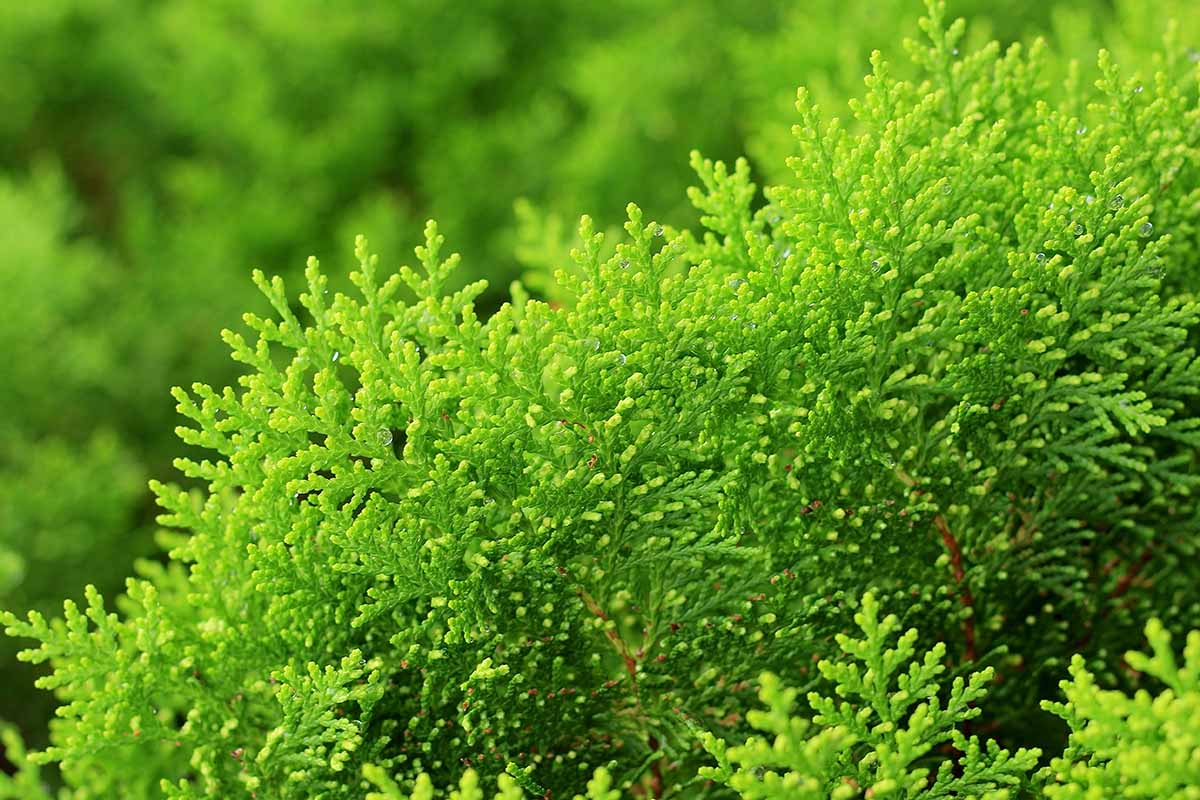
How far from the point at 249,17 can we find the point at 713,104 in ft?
11.1

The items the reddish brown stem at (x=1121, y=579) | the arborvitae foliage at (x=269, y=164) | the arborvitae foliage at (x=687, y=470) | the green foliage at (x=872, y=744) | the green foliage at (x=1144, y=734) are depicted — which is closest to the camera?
the green foliage at (x=1144, y=734)

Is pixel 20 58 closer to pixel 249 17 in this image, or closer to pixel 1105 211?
pixel 249 17

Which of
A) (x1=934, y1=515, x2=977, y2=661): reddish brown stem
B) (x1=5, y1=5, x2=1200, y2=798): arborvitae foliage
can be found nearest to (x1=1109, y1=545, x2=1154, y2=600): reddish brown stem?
(x1=5, y1=5, x2=1200, y2=798): arborvitae foliage

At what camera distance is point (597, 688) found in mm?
2566

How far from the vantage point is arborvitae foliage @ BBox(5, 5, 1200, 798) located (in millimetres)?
2348

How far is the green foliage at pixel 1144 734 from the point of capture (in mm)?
1852

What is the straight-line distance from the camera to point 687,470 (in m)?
2.51

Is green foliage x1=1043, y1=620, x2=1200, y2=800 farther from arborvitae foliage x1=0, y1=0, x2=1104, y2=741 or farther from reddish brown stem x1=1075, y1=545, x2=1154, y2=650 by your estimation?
arborvitae foliage x1=0, y1=0, x2=1104, y2=741

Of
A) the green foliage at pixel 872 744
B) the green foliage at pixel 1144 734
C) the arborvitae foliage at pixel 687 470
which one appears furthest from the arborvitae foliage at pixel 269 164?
the green foliage at pixel 1144 734

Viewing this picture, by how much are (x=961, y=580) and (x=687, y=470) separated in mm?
768

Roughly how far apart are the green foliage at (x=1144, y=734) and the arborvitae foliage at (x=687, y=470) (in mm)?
123

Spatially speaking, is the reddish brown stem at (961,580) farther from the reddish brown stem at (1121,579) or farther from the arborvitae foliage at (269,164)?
the arborvitae foliage at (269,164)

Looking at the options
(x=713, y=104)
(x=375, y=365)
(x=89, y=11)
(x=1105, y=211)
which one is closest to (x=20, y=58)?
(x=89, y=11)

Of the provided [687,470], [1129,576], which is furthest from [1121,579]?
[687,470]
